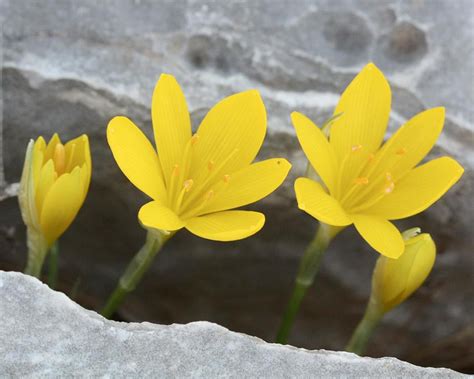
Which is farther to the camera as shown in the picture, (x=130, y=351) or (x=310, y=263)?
(x=310, y=263)

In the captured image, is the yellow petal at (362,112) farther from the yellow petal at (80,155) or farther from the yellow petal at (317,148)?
the yellow petal at (80,155)

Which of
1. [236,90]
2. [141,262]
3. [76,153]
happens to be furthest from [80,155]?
[236,90]

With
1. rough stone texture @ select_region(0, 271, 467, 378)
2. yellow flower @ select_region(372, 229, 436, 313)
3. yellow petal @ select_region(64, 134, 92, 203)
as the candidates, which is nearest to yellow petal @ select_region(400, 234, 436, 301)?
yellow flower @ select_region(372, 229, 436, 313)

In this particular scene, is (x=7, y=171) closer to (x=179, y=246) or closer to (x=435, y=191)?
(x=179, y=246)

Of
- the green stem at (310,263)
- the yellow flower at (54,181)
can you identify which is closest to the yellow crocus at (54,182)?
the yellow flower at (54,181)

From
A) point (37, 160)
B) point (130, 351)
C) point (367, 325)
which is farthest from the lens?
point (367, 325)

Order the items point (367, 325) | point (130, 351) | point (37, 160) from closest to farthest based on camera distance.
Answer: point (130, 351), point (37, 160), point (367, 325)

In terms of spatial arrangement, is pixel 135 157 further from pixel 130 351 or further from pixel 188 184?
pixel 130 351
